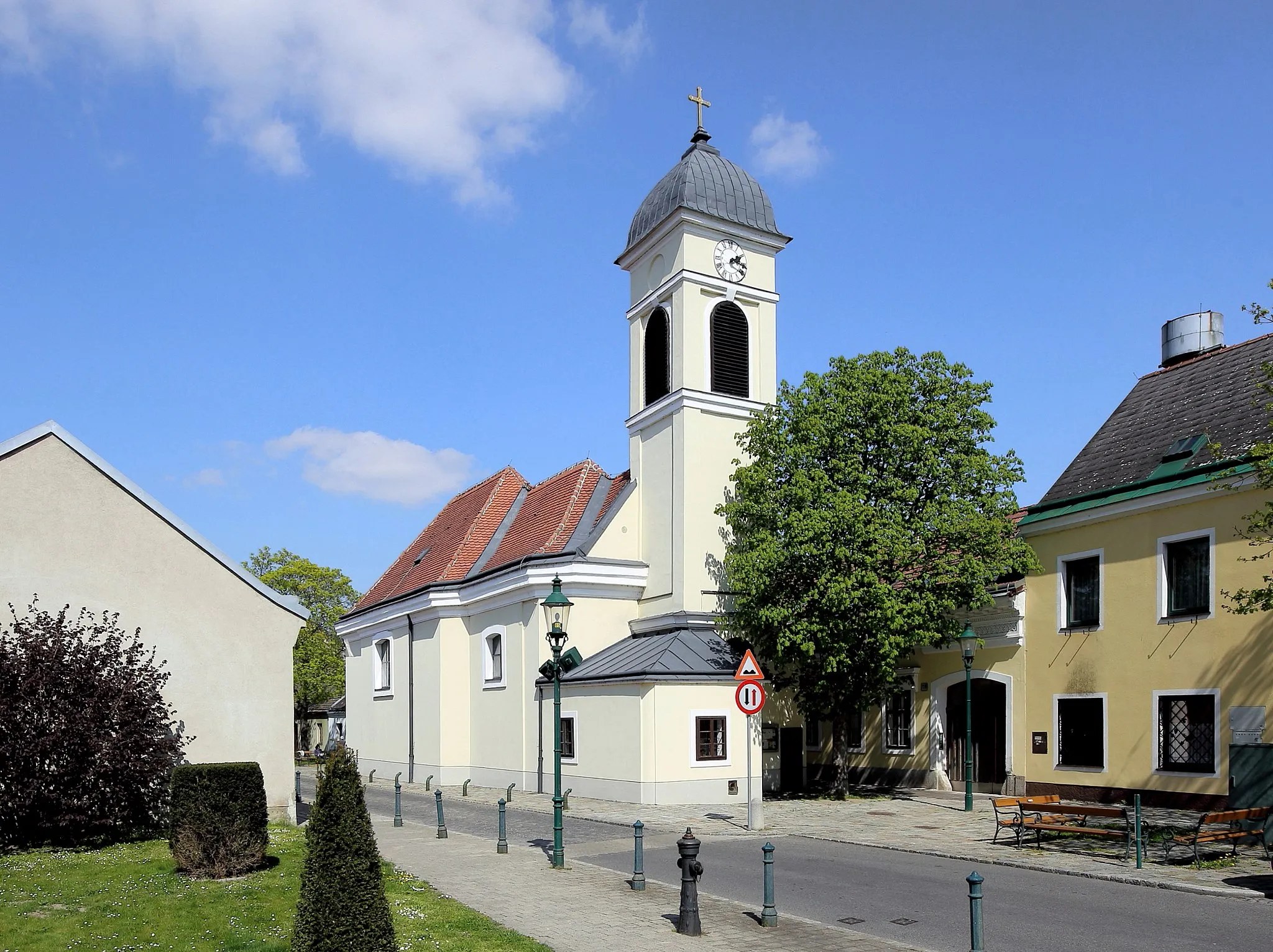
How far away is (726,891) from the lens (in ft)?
→ 44.1

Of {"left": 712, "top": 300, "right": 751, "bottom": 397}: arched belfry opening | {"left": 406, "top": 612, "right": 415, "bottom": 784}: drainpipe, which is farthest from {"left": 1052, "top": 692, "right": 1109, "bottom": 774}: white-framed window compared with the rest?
{"left": 406, "top": 612, "right": 415, "bottom": 784}: drainpipe

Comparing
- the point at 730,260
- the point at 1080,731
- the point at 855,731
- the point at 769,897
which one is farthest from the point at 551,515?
the point at 769,897

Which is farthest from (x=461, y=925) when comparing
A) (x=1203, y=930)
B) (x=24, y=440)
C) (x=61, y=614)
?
(x=24, y=440)

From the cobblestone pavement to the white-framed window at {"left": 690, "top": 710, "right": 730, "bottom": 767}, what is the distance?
1042 millimetres

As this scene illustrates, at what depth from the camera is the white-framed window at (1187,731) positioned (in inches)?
803

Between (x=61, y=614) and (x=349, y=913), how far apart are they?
11.9 metres

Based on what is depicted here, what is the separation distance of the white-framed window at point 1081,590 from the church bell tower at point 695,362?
8.78 m

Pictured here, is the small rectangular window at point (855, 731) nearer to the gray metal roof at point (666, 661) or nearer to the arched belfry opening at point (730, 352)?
the gray metal roof at point (666, 661)

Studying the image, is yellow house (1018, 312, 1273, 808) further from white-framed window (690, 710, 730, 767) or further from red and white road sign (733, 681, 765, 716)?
red and white road sign (733, 681, 765, 716)

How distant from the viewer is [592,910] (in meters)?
12.1

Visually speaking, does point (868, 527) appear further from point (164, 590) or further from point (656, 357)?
point (164, 590)

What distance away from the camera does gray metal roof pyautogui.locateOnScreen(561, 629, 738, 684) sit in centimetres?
2508

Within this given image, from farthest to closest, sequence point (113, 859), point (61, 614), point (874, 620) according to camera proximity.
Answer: point (874, 620), point (61, 614), point (113, 859)

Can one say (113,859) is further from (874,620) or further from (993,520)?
(993,520)
